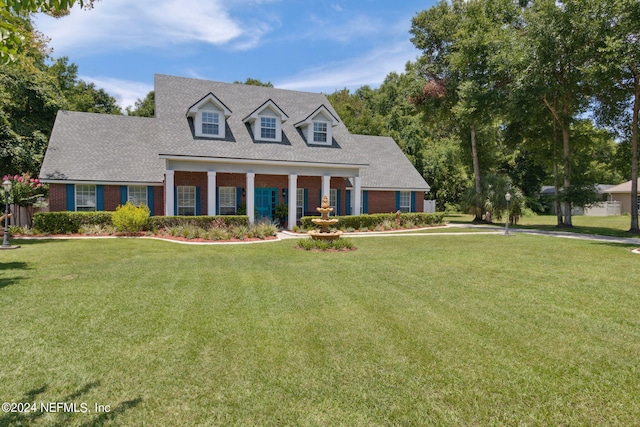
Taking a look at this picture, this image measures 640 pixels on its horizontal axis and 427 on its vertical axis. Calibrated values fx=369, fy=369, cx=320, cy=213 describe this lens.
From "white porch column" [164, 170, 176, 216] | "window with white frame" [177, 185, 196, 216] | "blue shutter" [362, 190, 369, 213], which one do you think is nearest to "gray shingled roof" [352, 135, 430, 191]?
"blue shutter" [362, 190, 369, 213]

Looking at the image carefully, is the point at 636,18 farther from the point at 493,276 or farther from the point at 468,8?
the point at 493,276

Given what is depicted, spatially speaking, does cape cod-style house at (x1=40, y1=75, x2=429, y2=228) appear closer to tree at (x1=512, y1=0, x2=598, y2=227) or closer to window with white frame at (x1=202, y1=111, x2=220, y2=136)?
window with white frame at (x1=202, y1=111, x2=220, y2=136)

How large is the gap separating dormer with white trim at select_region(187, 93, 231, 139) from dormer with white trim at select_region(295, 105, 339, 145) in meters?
4.94

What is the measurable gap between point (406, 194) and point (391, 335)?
22783mm

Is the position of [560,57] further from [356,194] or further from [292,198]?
[292,198]

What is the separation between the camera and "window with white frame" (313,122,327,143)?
75.8 ft

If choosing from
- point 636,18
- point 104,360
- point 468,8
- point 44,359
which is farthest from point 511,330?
point 468,8

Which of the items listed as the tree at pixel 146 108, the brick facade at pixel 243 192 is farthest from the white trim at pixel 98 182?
the tree at pixel 146 108

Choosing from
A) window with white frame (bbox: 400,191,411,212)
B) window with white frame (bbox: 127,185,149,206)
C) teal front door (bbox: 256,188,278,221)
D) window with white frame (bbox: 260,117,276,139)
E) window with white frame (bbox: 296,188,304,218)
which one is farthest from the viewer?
window with white frame (bbox: 400,191,411,212)

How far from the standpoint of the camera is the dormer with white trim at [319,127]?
22.7 meters

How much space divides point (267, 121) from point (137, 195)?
337 inches

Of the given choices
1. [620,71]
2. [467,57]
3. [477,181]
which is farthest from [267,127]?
[620,71]

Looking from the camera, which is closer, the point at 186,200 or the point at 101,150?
the point at 186,200

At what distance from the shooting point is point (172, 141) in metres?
19.2
